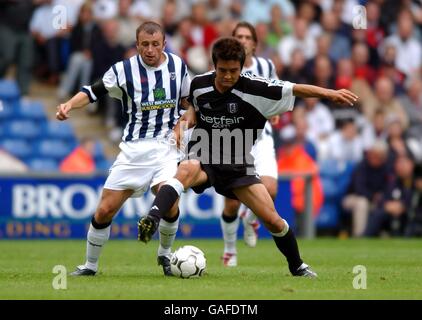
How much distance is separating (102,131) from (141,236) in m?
11.2

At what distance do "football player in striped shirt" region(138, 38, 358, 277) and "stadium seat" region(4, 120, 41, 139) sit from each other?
9.47m

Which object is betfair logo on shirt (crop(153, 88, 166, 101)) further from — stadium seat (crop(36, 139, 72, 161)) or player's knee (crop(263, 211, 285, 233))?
stadium seat (crop(36, 139, 72, 161))

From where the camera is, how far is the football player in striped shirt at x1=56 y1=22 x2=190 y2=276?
973 centimetres

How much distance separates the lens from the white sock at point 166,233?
32.9ft

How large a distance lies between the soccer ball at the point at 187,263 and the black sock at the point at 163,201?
69 centimetres

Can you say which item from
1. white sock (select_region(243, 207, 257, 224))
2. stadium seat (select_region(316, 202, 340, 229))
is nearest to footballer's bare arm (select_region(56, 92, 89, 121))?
white sock (select_region(243, 207, 257, 224))

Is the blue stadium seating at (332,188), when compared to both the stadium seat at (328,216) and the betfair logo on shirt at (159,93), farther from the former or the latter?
the betfair logo on shirt at (159,93)

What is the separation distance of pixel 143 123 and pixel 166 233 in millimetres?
1038

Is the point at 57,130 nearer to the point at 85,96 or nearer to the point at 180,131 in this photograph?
the point at 85,96

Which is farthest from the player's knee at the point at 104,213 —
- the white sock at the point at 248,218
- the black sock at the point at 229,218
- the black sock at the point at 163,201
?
the white sock at the point at 248,218

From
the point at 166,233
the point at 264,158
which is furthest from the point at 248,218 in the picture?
the point at 166,233

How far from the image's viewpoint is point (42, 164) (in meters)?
18.5

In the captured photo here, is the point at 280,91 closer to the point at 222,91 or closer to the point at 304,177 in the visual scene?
the point at 222,91
